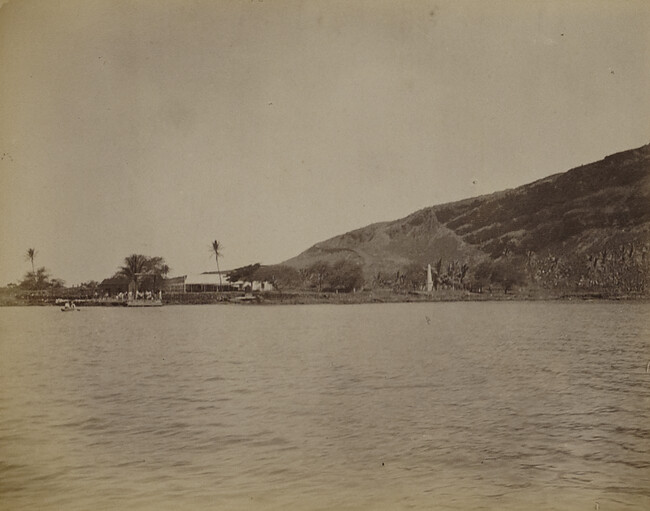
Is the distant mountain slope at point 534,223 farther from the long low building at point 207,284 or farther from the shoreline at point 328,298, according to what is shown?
the long low building at point 207,284

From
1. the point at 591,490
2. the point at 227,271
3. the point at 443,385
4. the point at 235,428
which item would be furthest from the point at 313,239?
the point at 591,490

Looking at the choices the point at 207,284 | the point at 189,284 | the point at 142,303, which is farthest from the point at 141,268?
the point at 142,303

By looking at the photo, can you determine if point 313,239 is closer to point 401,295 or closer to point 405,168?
point 405,168

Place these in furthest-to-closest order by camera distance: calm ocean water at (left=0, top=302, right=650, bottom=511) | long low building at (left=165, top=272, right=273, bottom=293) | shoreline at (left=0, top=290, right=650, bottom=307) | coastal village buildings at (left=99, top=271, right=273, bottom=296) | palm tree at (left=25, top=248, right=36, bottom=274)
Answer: long low building at (left=165, top=272, right=273, bottom=293)
coastal village buildings at (left=99, top=271, right=273, bottom=296)
shoreline at (left=0, top=290, right=650, bottom=307)
palm tree at (left=25, top=248, right=36, bottom=274)
calm ocean water at (left=0, top=302, right=650, bottom=511)

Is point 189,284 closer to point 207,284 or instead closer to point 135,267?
point 207,284

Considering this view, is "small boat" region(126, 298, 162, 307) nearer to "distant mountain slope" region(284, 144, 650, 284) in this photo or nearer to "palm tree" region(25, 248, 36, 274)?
"palm tree" region(25, 248, 36, 274)

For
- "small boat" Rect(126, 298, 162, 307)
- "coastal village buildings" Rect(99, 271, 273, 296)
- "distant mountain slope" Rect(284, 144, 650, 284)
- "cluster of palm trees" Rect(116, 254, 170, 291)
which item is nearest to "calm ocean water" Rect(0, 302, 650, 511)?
"small boat" Rect(126, 298, 162, 307)
